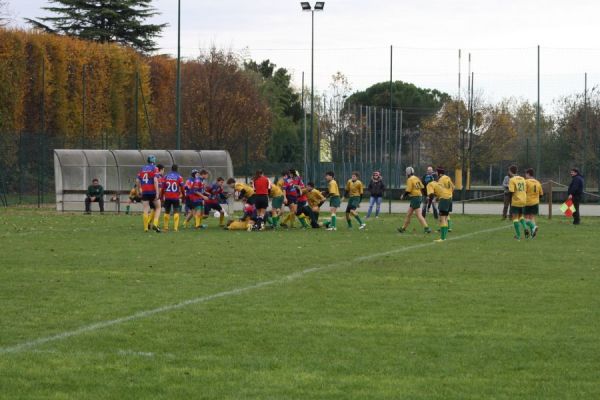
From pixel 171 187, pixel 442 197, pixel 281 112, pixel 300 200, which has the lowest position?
pixel 300 200

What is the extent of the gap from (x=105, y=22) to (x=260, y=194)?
42.7 meters

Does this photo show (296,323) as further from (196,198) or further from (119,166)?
(119,166)

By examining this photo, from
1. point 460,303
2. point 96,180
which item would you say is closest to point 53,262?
point 460,303

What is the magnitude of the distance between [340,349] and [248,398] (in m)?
2.11

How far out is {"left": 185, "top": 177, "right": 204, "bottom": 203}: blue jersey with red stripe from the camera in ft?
96.5

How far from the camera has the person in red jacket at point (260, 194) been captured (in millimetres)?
28312

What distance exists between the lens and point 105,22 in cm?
6825

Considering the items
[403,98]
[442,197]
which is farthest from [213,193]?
[403,98]

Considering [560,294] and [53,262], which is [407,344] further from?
[53,262]

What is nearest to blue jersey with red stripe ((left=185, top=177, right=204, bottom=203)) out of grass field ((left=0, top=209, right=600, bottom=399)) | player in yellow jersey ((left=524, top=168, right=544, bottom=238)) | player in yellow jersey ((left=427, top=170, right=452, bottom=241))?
player in yellow jersey ((left=427, top=170, right=452, bottom=241))

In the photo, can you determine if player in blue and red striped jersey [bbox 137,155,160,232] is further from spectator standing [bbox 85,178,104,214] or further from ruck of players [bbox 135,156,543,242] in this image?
spectator standing [bbox 85,178,104,214]

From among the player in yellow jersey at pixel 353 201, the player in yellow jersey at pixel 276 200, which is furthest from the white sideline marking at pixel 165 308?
the player in yellow jersey at pixel 353 201

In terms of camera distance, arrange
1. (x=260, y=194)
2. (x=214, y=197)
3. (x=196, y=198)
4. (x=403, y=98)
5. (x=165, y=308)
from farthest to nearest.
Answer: (x=403, y=98)
(x=214, y=197)
(x=196, y=198)
(x=260, y=194)
(x=165, y=308)

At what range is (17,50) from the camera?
5128 centimetres
